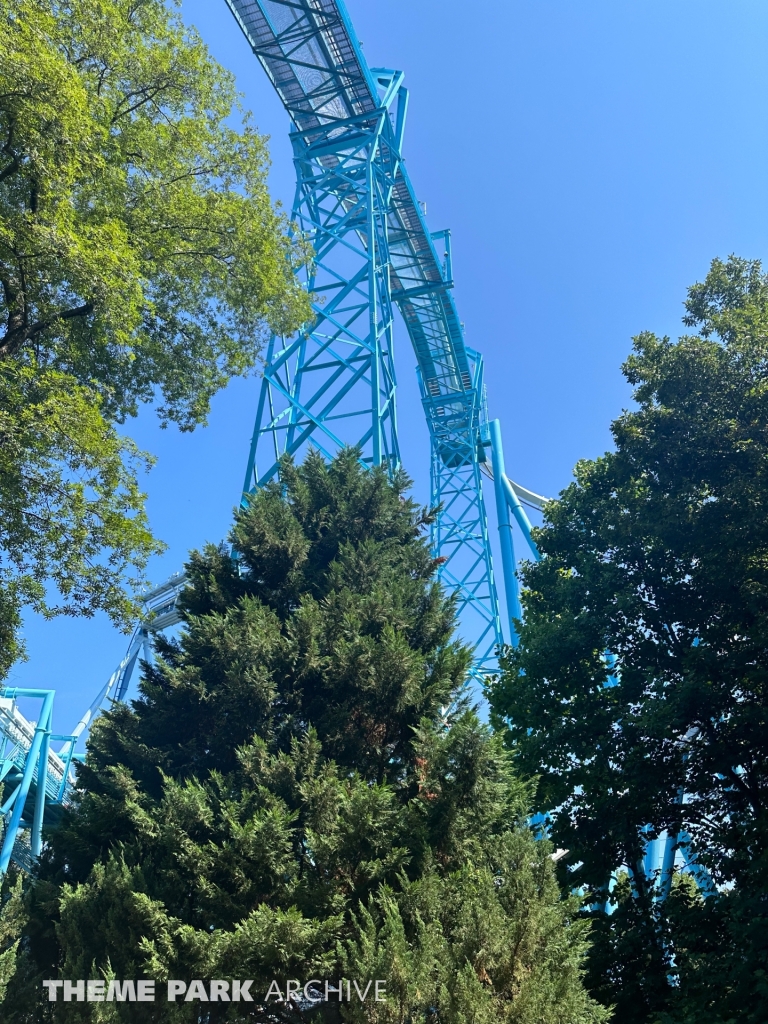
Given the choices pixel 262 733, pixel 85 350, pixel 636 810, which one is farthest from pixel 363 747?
pixel 85 350

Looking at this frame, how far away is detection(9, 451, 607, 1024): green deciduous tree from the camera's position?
176 inches

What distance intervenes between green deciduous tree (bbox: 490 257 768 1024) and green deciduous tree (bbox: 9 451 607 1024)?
1.28 metres

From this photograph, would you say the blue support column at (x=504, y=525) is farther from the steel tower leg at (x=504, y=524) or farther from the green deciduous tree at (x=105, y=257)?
the green deciduous tree at (x=105, y=257)

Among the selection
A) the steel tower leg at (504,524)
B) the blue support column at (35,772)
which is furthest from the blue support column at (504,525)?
the blue support column at (35,772)

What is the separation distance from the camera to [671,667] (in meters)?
7.58

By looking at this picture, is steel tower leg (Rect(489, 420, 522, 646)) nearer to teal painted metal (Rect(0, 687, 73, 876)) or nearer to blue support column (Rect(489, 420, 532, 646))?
blue support column (Rect(489, 420, 532, 646))

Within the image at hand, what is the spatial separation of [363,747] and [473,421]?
1755 cm

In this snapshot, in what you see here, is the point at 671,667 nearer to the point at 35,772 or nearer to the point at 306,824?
the point at 306,824

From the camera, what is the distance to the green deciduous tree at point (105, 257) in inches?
203

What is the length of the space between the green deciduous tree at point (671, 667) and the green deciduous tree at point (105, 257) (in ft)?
15.0

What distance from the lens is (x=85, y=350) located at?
6.55 metres

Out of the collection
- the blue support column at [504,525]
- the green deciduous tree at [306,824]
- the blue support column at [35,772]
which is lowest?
the green deciduous tree at [306,824]

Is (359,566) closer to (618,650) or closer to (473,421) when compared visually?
(618,650)

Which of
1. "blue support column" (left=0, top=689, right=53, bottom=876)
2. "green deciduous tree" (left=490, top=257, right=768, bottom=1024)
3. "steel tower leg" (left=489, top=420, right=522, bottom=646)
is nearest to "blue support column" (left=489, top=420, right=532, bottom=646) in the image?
"steel tower leg" (left=489, top=420, right=522, bottom=646)
